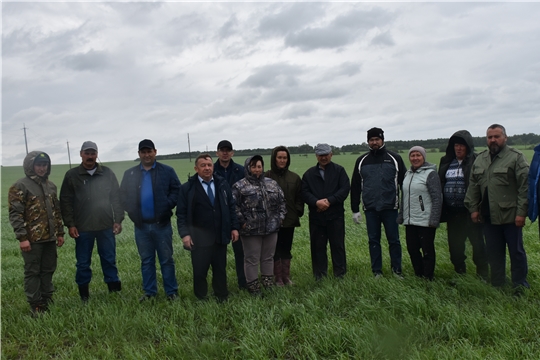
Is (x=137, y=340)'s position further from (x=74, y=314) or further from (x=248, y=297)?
(x=248, y=297)

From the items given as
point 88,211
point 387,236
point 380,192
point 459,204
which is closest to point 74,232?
point 88,211

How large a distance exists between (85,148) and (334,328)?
4070 millimetres

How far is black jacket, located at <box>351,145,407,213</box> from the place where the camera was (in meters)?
5.91

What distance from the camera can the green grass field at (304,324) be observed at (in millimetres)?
3785

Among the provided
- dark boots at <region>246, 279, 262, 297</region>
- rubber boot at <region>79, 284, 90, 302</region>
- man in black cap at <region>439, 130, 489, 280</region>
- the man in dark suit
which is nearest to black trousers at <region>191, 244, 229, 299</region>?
the man in dark suit

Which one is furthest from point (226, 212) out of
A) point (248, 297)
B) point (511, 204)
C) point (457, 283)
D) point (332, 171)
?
point (511, 204)

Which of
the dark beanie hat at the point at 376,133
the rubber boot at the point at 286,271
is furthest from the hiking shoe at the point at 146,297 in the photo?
the dark beanie hat at the point at 376,133

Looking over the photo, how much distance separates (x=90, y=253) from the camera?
228 inches

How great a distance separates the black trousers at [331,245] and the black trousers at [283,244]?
338 millimetres

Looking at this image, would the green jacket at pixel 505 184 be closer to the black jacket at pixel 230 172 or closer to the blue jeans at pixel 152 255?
the black jacket at pixel 230 172

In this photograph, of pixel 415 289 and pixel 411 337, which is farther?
pixel 415 289

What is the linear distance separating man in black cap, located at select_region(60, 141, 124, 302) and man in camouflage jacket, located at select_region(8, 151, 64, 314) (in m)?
0.24

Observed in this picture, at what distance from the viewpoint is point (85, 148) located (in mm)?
5621

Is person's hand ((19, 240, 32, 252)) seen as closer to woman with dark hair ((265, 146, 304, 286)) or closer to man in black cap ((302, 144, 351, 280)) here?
woman with dark hair ((265, 146, 304, 286))
